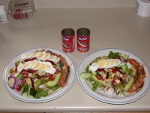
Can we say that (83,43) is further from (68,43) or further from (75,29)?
(75,29)

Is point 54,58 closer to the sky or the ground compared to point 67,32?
closer to the ground

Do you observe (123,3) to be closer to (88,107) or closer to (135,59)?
(135,59)

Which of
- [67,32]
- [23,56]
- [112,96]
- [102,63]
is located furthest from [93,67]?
[23,56]

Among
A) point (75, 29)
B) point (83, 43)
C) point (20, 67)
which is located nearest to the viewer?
point (20, 67)

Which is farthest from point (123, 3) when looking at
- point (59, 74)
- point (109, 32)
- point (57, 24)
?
point (59, 74)

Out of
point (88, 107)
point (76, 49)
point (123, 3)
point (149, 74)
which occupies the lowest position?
point (88, 107)

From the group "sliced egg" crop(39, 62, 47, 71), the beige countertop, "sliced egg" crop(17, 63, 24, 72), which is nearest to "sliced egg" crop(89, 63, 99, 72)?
the beige countertop

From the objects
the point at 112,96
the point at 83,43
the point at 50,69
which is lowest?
the point at 112,96

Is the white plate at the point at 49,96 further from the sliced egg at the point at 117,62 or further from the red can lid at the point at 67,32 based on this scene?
the sliced egg at the point at 117,62
